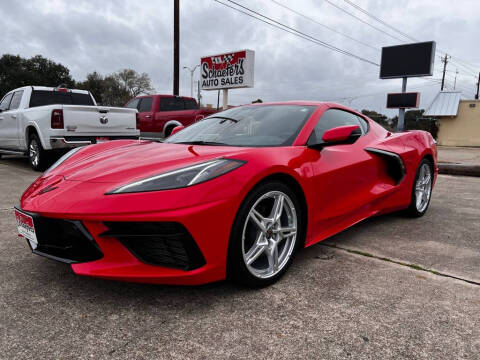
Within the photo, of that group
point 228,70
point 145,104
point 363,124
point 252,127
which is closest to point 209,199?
point 252,127

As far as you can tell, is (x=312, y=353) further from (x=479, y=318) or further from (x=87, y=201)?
(x=87, y=201)

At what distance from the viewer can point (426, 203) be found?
13.8 feet

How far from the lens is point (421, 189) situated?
13.6 feet

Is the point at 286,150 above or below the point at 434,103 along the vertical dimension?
A: below

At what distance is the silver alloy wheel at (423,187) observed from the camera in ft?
13.2

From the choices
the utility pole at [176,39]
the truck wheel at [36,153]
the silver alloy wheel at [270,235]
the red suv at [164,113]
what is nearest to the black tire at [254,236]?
the silver alloy wheel at [270,235]

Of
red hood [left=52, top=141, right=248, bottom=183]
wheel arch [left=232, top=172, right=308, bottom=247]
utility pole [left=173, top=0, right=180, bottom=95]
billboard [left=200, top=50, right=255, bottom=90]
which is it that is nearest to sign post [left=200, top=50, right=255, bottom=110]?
billboard [left=200, top=50, right=255, bottom=90]

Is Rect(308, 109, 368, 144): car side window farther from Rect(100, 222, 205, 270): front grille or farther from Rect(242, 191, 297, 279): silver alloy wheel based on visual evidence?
Rect(100, 222, 205, 270): front grille

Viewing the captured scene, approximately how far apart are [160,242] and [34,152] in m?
6.54

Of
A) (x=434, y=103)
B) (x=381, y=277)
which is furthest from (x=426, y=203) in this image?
(x=434, y=103)

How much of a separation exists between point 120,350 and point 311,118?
6.77 ft

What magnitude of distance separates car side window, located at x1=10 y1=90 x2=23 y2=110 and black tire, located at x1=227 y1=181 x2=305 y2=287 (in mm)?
7641

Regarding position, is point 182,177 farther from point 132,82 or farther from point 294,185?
point 132,82

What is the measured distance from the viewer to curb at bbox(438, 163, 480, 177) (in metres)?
7.95
